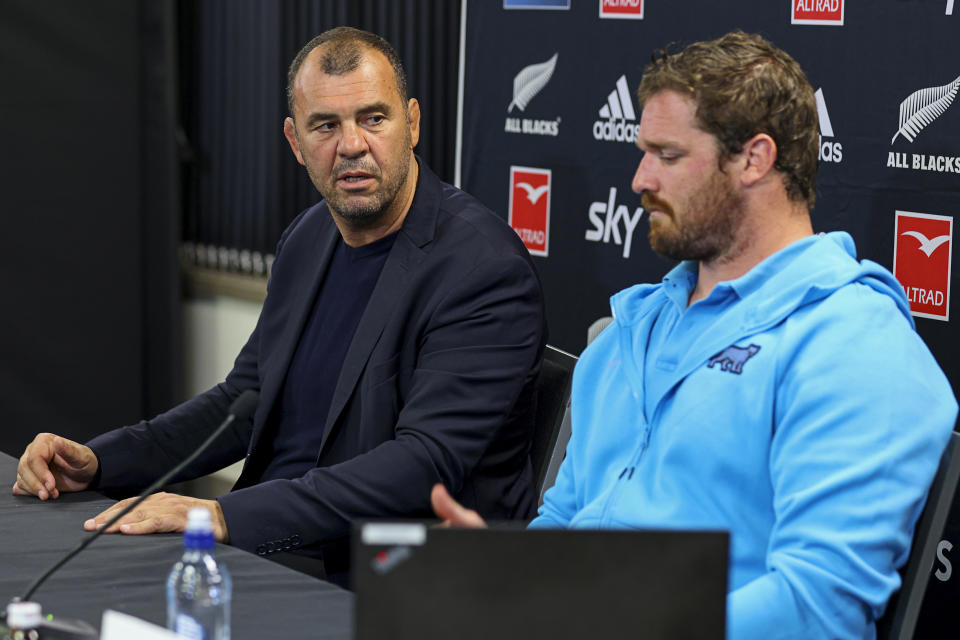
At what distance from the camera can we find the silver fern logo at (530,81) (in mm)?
3260

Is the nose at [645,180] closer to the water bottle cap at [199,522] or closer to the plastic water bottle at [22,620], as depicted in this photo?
the water bottle cap at [199,522]

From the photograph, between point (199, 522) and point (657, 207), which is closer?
point (199, 522)

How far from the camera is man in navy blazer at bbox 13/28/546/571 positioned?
213cm

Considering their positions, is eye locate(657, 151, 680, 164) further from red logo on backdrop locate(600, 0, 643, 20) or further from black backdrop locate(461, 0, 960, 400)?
red logo on backdrop locate(600, 0, 643, 20)

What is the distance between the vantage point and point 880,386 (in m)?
1.51

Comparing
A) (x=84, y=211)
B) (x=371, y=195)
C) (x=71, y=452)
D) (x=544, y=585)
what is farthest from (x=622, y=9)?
(x=84, y=211)

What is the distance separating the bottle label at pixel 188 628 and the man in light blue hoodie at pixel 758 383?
61 centimetres

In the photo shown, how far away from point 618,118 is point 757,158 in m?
1.36

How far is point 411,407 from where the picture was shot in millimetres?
2209

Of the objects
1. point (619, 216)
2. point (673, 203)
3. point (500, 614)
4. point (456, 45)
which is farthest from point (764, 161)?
point (456, 45)

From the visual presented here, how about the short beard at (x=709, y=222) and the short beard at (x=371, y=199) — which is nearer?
the short beard at (x=709, y=222)

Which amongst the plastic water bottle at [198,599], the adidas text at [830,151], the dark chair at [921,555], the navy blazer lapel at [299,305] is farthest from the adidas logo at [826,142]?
the plastic water bottle at [198,599]

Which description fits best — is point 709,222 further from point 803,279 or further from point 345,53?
point 345,53

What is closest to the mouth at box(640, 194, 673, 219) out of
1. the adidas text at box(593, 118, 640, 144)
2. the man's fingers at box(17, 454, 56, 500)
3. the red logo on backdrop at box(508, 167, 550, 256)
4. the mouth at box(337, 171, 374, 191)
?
the mouth at box(337, 171, 374, 191)
